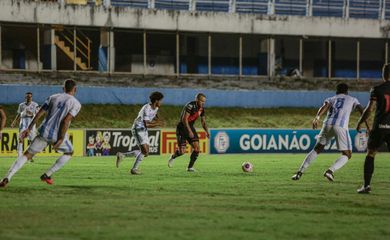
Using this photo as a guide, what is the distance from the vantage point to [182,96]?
4531 centimetres

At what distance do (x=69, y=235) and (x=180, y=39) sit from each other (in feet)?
134

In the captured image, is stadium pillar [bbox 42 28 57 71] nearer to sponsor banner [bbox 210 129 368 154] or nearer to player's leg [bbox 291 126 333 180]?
sponsor banner [bbox 210 129 368 154]

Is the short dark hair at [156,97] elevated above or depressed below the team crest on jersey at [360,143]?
above

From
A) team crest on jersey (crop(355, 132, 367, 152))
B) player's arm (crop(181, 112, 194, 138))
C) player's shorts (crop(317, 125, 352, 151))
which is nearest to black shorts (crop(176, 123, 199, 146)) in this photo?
player's arm (crop(181, 112, 194, 138))

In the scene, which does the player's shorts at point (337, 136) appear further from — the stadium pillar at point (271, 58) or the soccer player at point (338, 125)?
the stadium pillar at point (271, 58)

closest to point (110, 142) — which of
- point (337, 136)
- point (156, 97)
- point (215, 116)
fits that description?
point (215, 116)

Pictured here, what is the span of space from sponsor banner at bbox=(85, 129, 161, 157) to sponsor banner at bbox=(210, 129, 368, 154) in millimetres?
2964

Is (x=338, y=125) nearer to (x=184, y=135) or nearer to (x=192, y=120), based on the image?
(x=192, y=120)

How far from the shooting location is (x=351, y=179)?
20375 millimetres

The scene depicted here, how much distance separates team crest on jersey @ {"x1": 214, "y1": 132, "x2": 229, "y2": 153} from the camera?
38844 mm

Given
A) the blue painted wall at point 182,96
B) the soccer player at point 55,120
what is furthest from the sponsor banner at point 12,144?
the soccer player at point 55,120

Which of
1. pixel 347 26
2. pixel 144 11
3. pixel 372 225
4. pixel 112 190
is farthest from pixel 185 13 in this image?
pixel 372 225

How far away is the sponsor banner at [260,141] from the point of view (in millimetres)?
38906

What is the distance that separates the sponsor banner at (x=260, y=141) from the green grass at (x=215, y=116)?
15.2 feet
